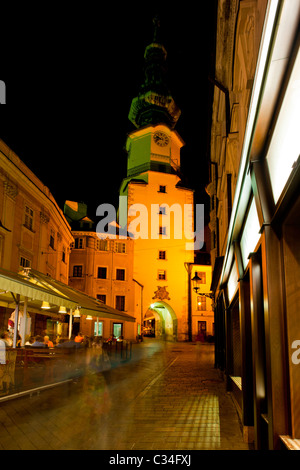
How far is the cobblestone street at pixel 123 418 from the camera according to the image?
589 centimetres

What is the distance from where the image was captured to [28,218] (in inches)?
886

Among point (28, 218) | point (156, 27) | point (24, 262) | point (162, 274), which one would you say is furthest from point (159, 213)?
point (24, 262)

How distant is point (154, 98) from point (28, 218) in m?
37.4

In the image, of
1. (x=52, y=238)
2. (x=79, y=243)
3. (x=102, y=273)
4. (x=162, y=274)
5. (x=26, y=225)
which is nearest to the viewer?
(x=26, y=225)

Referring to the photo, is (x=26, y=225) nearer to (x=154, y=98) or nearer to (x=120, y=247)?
(x=120, y=247)

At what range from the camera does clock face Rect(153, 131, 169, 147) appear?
172ft

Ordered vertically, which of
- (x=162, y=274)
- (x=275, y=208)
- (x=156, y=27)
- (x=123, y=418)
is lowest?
(x=123, y=418)

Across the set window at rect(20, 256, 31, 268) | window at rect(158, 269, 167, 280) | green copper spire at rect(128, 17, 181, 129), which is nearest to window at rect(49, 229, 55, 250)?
window at rect(20, 256, 31, 268)

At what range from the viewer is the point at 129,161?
181 feet

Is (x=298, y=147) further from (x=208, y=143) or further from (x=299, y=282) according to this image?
(x=208, y=143)

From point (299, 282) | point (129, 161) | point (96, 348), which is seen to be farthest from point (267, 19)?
point (129, 161)

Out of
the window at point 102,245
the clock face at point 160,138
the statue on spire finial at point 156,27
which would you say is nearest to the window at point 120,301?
the window at point 102,245

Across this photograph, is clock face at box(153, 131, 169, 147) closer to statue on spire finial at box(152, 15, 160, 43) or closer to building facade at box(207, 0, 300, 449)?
statue on spire finial at box(152, 15, 160, 43)

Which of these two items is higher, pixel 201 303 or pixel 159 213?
pixel 159 213
